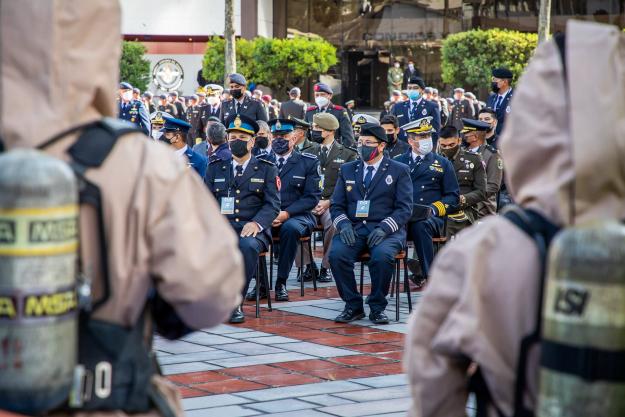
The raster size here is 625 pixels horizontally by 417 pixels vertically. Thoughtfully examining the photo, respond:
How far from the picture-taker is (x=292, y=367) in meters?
7.74

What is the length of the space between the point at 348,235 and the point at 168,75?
36220 millimetres

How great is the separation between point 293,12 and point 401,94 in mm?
24503

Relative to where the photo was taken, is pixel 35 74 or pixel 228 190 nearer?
pixel 35 74

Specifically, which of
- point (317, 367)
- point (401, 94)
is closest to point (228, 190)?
point (317, 367)

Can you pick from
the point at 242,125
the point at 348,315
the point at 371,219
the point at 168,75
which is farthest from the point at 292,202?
the point at 168,75

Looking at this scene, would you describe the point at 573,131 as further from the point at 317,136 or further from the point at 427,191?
the point at 317,136

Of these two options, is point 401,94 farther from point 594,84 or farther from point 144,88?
point 594,84

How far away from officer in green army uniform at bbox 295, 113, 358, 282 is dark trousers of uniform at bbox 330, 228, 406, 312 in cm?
178

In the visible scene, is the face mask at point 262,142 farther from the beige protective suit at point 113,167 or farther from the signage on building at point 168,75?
the signage on building at point 168,75

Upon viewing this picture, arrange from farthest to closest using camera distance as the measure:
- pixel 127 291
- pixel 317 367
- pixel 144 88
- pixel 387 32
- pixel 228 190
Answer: pixel 387 32 → pixel 144 88 → pixel 228 190 → pixel 317 367 → pixel 127 291

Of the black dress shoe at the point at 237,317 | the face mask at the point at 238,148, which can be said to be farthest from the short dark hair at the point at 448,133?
the black dress shoe at the point at 237,317

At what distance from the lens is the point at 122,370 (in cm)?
296

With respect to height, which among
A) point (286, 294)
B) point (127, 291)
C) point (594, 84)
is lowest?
point (286, 294)

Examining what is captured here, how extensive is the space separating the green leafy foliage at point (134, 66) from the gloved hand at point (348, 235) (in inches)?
1254
